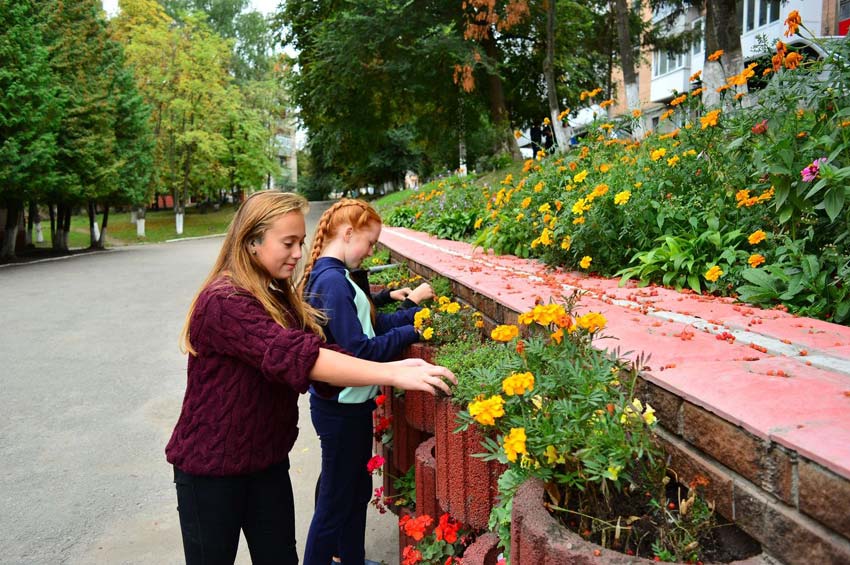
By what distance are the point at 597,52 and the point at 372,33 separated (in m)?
10.7

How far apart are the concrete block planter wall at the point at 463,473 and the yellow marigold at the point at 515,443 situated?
533mm

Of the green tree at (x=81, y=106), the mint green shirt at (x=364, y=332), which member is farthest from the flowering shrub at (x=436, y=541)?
the green tree at (x=81, y=106)

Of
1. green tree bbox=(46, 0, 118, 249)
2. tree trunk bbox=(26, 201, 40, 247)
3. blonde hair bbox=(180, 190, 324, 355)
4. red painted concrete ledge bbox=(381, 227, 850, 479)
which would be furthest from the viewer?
tree trunk bbox=(26, 201, 40, 247)

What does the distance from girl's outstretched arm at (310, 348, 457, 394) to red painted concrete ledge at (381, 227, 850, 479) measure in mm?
564

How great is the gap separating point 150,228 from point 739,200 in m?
37.4

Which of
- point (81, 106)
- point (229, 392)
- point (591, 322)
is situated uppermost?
point (81, 106)

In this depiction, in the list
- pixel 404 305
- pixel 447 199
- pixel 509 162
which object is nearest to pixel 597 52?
pixel 509 162

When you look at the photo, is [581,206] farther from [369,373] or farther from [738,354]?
[369,373]

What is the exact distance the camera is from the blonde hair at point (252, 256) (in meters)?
2.11

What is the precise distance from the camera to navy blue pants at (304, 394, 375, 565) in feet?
8.86

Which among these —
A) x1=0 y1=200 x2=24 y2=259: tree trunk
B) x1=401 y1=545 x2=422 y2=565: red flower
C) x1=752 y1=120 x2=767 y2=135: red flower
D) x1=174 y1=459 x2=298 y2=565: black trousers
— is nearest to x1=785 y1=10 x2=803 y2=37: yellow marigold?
x1=752 y1=120 x2=767 y2=135: red flower

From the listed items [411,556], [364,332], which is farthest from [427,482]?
[364,332]

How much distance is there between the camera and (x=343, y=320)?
2688mm

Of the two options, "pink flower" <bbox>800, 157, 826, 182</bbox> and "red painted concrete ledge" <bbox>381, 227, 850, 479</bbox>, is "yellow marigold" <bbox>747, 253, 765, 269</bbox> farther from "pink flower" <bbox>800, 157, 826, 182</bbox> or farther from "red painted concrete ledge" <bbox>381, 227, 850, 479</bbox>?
"pink flower" <bbox>800, 157, 826, 182</bbox>
